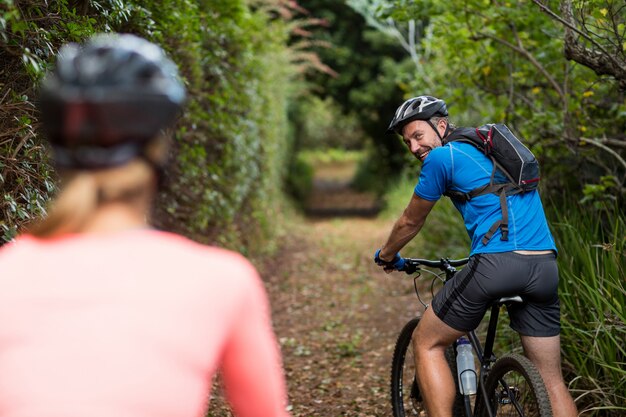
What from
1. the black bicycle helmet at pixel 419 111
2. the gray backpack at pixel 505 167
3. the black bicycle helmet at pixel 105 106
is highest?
the black bicycle helmet at pixel 105 106

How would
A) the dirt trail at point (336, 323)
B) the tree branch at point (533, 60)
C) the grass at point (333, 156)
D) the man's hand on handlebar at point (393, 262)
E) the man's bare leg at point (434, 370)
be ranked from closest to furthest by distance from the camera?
the man's bare leg at point (434, 370), the man's hand on handlebar at point (393, 262), the dirt trail at point (336, 323), the tree branch at point (533, 60), the grass at point (333, 156)

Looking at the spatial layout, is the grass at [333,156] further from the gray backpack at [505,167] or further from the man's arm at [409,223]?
the gray backpack at [505,167]

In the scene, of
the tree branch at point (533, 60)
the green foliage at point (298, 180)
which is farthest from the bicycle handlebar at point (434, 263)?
the green foliage at point (298, 180)

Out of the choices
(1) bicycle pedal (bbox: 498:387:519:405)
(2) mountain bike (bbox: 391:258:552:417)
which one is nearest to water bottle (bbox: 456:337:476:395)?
(2) mountain bike (bbox: 391:258:552:417)

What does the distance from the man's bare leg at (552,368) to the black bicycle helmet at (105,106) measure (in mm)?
2552

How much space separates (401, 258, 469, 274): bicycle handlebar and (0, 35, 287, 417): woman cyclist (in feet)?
8.16

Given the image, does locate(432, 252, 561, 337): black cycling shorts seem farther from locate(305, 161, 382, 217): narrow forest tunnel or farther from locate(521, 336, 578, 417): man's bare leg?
locate(305, 161, 382, 217): narrow forest tunnel

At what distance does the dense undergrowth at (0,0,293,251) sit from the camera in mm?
3264

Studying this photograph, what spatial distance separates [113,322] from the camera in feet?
4.44

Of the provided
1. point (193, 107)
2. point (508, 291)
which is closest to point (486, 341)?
point (508, 291)

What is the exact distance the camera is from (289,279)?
35.2ft

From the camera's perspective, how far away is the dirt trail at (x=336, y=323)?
5820 millimetres

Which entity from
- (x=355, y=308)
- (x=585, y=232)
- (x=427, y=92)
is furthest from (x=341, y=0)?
(x=585, y=232)

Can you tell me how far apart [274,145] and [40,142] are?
10.7 metres
